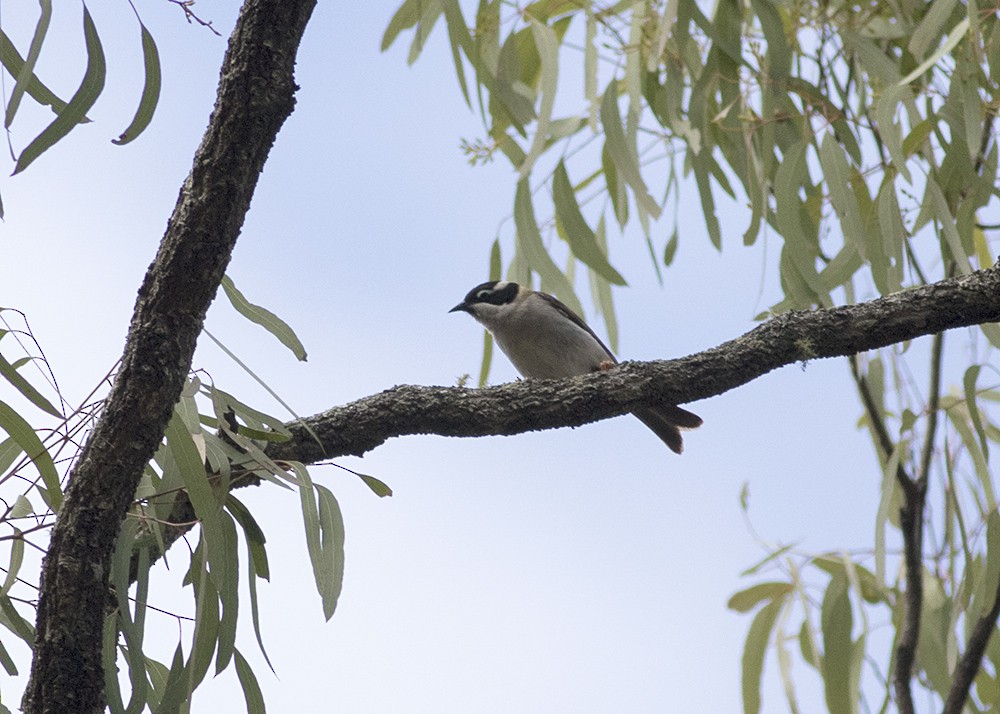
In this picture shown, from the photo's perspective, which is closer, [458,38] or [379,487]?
[379,487]

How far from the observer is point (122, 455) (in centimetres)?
178

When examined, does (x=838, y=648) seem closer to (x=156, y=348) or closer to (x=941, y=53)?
(x=941, y=53)

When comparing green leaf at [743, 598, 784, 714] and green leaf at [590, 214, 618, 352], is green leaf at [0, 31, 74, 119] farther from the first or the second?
green leaf at [743, 598, 784, 714]

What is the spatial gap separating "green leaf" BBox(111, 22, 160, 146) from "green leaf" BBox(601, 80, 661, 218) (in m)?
1.40

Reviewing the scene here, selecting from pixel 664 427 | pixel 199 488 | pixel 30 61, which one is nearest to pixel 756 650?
pixel 664 427

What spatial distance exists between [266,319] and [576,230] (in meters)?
1.35

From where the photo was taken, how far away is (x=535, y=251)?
10.9ft

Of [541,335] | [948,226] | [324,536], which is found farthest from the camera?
[541,335]

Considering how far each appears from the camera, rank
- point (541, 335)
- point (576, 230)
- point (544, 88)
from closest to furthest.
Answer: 1. point (544, 88)
2. point (576, 230)
3. point (541, 335)

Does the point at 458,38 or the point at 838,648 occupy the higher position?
the point at 458,38

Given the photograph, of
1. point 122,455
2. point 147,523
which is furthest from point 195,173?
point 147,523

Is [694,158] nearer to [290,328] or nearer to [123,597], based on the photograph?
[290,328]

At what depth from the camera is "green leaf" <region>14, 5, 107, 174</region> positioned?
182 centimetres

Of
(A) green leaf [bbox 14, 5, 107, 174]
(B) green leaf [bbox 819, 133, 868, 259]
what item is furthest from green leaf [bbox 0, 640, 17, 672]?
(B) green leaf [bbox 819, 133, 868, 259]
